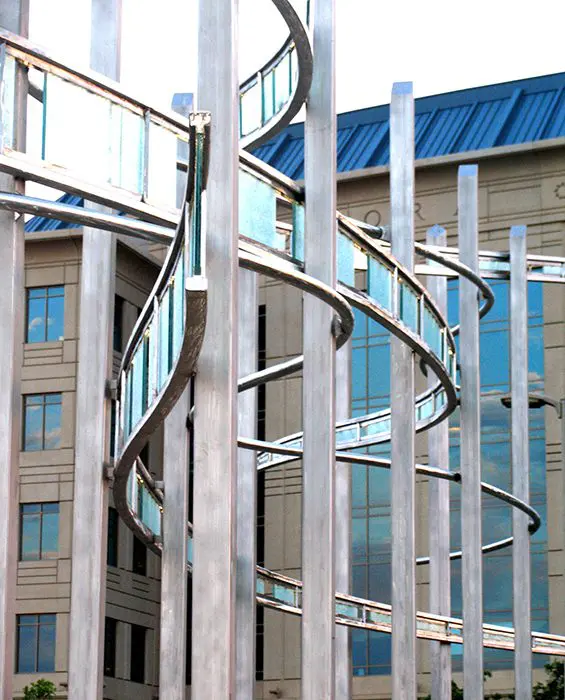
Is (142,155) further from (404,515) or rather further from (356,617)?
(356,617)

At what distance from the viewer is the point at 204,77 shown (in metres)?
16.5

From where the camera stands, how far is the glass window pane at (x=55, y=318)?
6234 centimetres

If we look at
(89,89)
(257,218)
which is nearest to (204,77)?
(89,89)

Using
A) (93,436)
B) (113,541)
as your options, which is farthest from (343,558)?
(113,541)

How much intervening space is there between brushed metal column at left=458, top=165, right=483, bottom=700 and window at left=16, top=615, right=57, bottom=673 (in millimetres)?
30432

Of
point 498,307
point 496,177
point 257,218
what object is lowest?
point 257,218

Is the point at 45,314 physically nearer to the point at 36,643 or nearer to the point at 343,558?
the point at 36,643

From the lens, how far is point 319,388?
20.8 m

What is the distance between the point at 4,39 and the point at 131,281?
47.1 m

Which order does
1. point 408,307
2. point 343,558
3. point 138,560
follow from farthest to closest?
point 138,560, point 343,558, point 408,307

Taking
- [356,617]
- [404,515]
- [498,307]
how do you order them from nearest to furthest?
[404,515]
[356,617]
[498,307]

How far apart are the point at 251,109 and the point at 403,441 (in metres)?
6.19

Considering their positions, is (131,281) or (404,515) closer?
(404,515)

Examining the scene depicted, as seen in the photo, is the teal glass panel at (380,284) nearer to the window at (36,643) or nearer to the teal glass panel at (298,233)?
the teal glass panel at (298,233)
